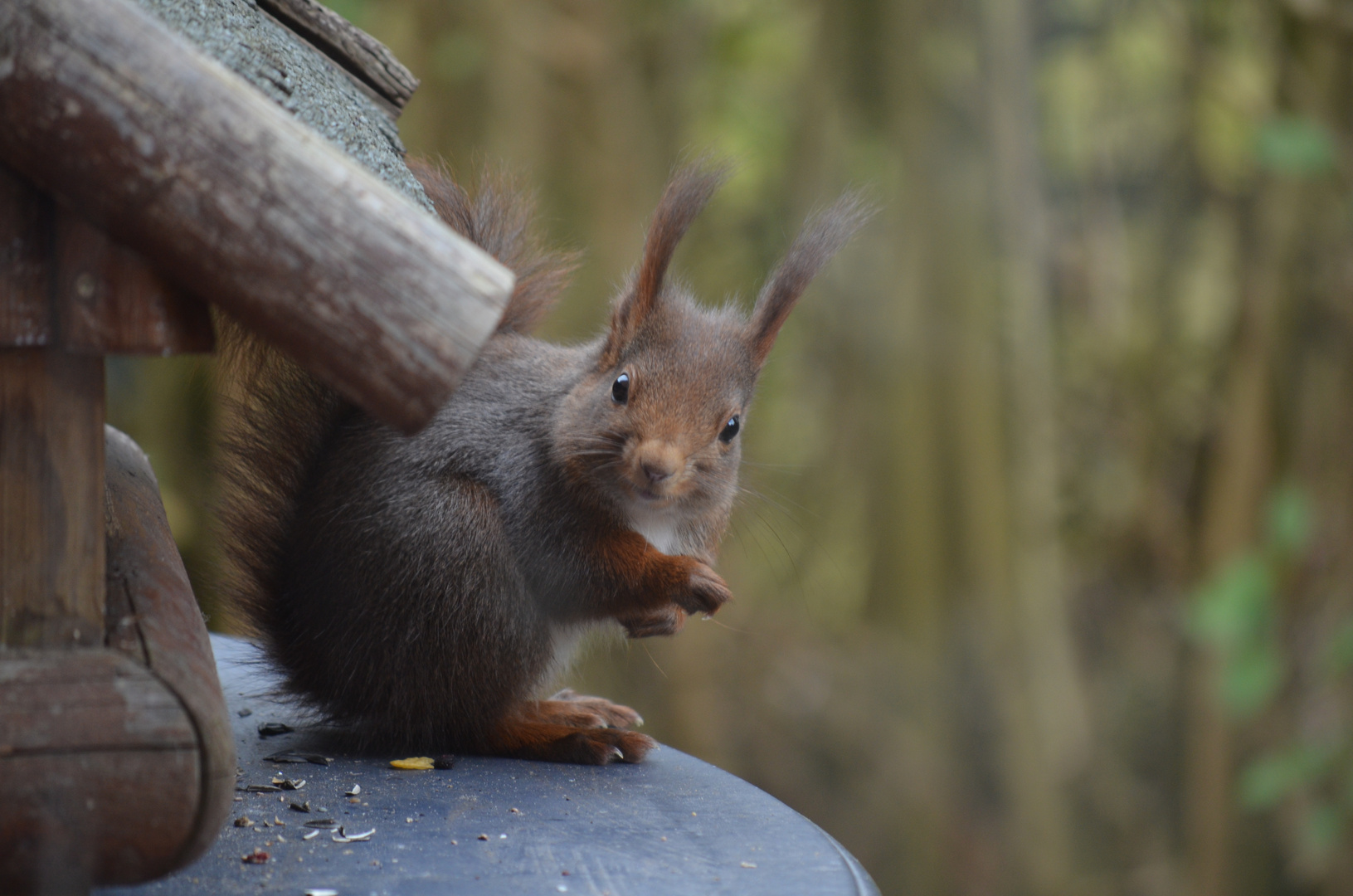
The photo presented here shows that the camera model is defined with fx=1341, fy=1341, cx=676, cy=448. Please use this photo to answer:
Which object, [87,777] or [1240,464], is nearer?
[87,777]

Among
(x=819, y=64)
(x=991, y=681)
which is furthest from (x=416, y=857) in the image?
(x=819, y=64)

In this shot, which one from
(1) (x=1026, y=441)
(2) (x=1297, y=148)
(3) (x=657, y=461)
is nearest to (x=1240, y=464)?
(1) (x=1026, y=441)

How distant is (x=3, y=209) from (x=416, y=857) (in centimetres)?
49

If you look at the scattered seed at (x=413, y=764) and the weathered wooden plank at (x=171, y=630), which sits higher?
the weathered wooden plank at (x=171, y=630)

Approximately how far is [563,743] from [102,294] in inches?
26.2

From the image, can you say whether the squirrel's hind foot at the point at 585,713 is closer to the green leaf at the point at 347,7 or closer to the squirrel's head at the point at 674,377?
the squirrel's head at the point at 674,377

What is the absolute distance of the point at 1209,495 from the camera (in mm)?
2789

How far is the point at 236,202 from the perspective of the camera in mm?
628

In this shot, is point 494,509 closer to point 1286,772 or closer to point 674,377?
point 674,377

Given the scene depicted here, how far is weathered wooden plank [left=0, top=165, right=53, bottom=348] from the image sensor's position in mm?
678

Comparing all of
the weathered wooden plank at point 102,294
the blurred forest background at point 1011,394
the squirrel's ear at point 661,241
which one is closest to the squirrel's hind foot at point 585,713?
the squirrel's ear at point 661,241

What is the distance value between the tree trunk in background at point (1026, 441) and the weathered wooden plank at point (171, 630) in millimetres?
2233

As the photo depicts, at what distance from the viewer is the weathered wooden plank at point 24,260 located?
68 cm

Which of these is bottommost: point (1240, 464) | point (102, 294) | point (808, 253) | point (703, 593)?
point (703, 593)
